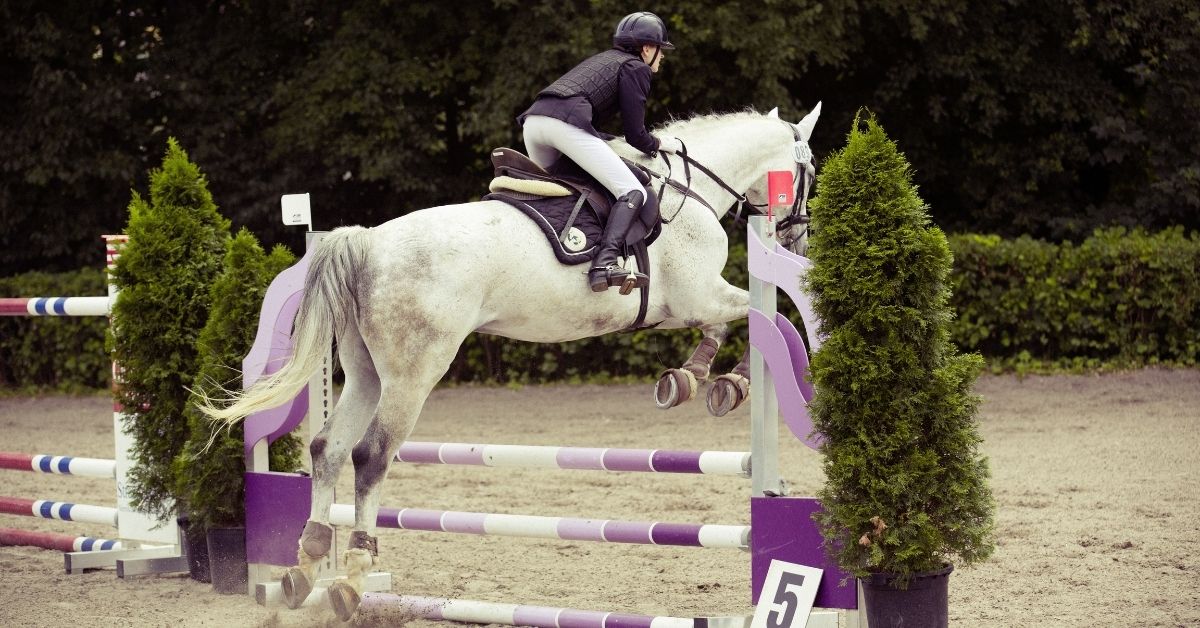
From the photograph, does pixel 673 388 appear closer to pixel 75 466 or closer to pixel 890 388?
pixel 890 388

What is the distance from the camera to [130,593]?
6.43 metres

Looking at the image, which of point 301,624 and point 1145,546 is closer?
point 301,624

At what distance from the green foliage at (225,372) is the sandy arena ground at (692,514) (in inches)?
18.3

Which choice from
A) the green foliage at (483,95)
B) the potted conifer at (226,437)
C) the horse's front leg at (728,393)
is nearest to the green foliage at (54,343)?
the green foliage at (483,95)

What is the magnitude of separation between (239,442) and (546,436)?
4.55 meters

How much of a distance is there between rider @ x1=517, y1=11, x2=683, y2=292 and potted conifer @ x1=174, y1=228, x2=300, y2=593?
173cm

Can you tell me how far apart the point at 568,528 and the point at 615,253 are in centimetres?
104

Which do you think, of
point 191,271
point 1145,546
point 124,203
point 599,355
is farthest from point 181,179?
point 124,203

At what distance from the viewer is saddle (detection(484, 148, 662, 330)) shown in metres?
5.01

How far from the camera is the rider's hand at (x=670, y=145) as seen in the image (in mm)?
5586

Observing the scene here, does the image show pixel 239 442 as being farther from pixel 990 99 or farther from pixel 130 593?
pixel 990 99

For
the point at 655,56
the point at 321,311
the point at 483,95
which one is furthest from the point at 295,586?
the point at 483,95

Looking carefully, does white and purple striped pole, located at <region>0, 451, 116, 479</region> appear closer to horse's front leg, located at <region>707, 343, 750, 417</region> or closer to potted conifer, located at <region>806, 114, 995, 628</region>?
horse's front leg, located at <region>707, 343, 750, 417</region>

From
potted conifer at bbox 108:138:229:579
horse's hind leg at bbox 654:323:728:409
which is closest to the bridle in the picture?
horse's hind leg at bbox 654:323:728:409
